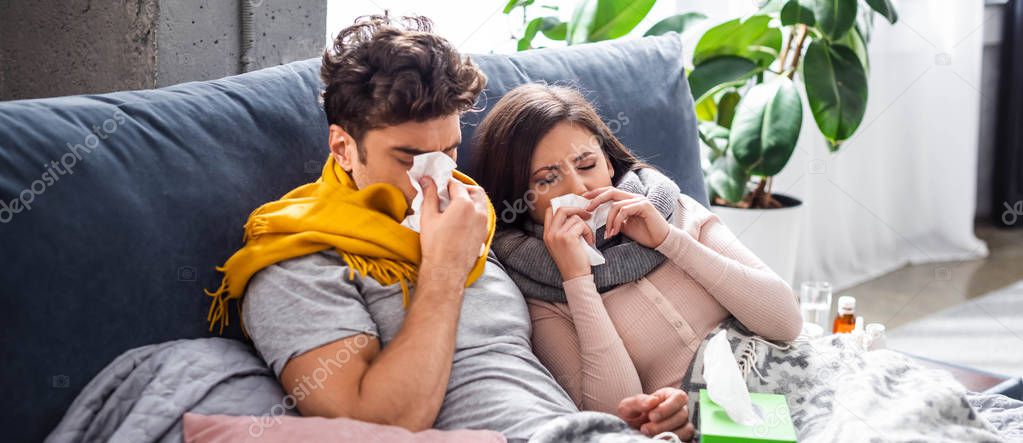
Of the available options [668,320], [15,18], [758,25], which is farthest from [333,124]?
[758,25]

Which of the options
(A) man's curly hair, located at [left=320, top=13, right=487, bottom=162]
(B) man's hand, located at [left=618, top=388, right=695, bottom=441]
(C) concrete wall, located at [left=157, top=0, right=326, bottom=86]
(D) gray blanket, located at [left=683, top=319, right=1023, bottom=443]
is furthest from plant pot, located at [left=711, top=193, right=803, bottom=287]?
(A) man's curly hair, located at [left=320, top=13, right=487, bottom=162]

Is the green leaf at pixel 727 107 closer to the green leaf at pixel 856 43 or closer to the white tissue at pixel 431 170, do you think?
the green leaf at pixel 856 43

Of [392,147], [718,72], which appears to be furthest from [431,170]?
[718,72]

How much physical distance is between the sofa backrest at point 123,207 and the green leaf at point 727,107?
5.49 ft

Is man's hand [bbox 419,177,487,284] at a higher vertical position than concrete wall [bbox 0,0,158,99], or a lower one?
lower

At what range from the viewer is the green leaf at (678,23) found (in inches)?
111

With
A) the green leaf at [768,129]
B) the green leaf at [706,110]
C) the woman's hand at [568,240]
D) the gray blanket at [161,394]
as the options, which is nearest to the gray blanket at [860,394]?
the woman's hand at [568,240]

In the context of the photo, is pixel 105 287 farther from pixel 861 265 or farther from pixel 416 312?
pixel 861 265

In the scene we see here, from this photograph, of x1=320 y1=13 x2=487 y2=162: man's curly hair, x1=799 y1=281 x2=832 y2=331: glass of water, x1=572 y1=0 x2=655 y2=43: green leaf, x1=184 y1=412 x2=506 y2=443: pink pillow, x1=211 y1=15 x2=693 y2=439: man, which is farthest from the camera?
x1=572 y1=0 x2=655 y2=43: green leaf

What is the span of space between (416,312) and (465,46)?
150 centimetres

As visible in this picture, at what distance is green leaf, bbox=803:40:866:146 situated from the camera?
2.69m

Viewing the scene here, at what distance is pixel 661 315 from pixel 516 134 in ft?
1.26

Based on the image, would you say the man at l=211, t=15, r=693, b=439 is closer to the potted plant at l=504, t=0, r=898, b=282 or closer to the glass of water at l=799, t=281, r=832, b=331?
the glass of water at l=799, t=281, r=832, b=331

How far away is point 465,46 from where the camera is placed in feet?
9.16
